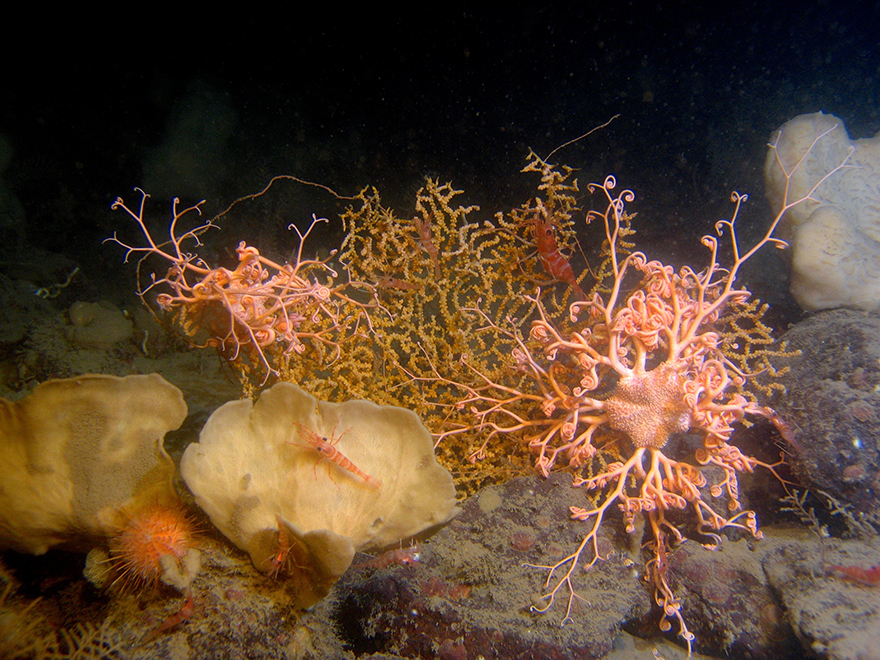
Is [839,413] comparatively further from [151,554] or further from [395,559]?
[151,554]

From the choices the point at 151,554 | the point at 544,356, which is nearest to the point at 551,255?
the point at 544,356

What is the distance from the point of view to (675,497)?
2.54 meters

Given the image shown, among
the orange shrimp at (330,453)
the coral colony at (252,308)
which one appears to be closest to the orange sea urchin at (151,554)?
the orange shrimp at (330,453)

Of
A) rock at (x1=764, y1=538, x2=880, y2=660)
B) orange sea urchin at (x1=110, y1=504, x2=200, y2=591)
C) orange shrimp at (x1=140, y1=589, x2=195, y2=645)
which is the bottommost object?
orange shrimp at (x1=140, y1=589, x2=195, y2=645)

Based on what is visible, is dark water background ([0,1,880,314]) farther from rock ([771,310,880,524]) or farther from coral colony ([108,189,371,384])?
coral colony ([108,189,371,384])

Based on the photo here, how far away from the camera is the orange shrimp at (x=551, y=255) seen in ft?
10.9

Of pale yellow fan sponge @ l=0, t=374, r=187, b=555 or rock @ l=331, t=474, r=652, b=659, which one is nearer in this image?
pale yellow fan sponge @ l=0, t=374, r=187, b=555

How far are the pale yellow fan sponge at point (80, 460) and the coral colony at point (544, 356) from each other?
67 centimetres

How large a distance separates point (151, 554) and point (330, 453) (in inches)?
36.5

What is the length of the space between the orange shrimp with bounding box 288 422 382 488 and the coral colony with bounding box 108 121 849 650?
2.54 feet

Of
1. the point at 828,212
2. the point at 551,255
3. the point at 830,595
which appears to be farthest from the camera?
the point at 828,212

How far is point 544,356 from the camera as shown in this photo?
3.07 m

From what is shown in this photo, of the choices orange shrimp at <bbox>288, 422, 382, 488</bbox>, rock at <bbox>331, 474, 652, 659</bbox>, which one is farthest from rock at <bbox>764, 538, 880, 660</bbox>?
orange shrimp at <bbox>288, 422, 382, 488</bbox>

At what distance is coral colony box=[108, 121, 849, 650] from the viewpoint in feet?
8.41
